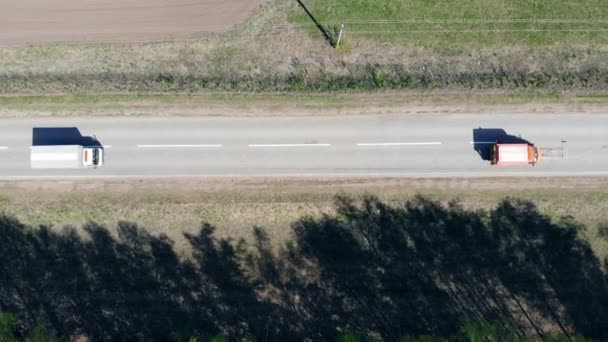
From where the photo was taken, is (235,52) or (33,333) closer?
(33,333)

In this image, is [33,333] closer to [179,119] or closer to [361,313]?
[179,119]

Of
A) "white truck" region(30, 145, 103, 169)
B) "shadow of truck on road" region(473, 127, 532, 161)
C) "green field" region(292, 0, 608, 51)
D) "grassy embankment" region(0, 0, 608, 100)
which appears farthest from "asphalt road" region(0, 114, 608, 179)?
"green field" region(292, 0, 608, 51)

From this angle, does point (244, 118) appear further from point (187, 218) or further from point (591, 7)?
point (591, 7)

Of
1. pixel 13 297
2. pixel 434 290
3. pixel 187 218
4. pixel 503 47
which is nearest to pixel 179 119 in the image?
pixel 187 218

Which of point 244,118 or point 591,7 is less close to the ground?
point 591,7

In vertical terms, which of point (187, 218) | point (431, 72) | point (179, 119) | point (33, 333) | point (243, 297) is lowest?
point (33, 333)

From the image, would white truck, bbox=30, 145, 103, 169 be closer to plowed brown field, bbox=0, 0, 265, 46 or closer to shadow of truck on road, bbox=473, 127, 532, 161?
plowed brown field, bbox=0, 0, 265, 46
